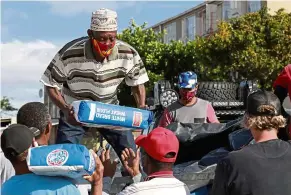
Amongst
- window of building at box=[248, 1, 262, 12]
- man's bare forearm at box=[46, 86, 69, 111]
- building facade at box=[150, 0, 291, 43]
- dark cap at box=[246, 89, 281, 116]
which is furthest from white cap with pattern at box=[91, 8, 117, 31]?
window of building at box=[248, 1, 262, 12]

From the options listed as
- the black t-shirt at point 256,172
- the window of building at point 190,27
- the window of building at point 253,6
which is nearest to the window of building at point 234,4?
the window of building at point 253,6

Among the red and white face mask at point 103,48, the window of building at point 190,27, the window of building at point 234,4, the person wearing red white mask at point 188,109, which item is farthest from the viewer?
the window of building at point 190,27

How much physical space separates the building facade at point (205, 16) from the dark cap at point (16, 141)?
41.6 m

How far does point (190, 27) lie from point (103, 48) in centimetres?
5252

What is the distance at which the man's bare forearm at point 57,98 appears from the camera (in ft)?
18.1

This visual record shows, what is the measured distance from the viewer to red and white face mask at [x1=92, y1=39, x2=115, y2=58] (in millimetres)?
5398

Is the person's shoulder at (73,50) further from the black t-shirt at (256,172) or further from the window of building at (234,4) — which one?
the window of building at (234,4)

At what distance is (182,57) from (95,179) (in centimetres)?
3198

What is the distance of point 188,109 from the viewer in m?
7.19

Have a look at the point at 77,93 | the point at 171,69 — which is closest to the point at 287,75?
the point at 77,93

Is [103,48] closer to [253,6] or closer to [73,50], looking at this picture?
[73,50]

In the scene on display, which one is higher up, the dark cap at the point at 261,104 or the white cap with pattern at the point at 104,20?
the white cap with pattern at the point at 104,20

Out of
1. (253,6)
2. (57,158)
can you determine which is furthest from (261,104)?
(253,6)

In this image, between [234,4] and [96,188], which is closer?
[96,188]
